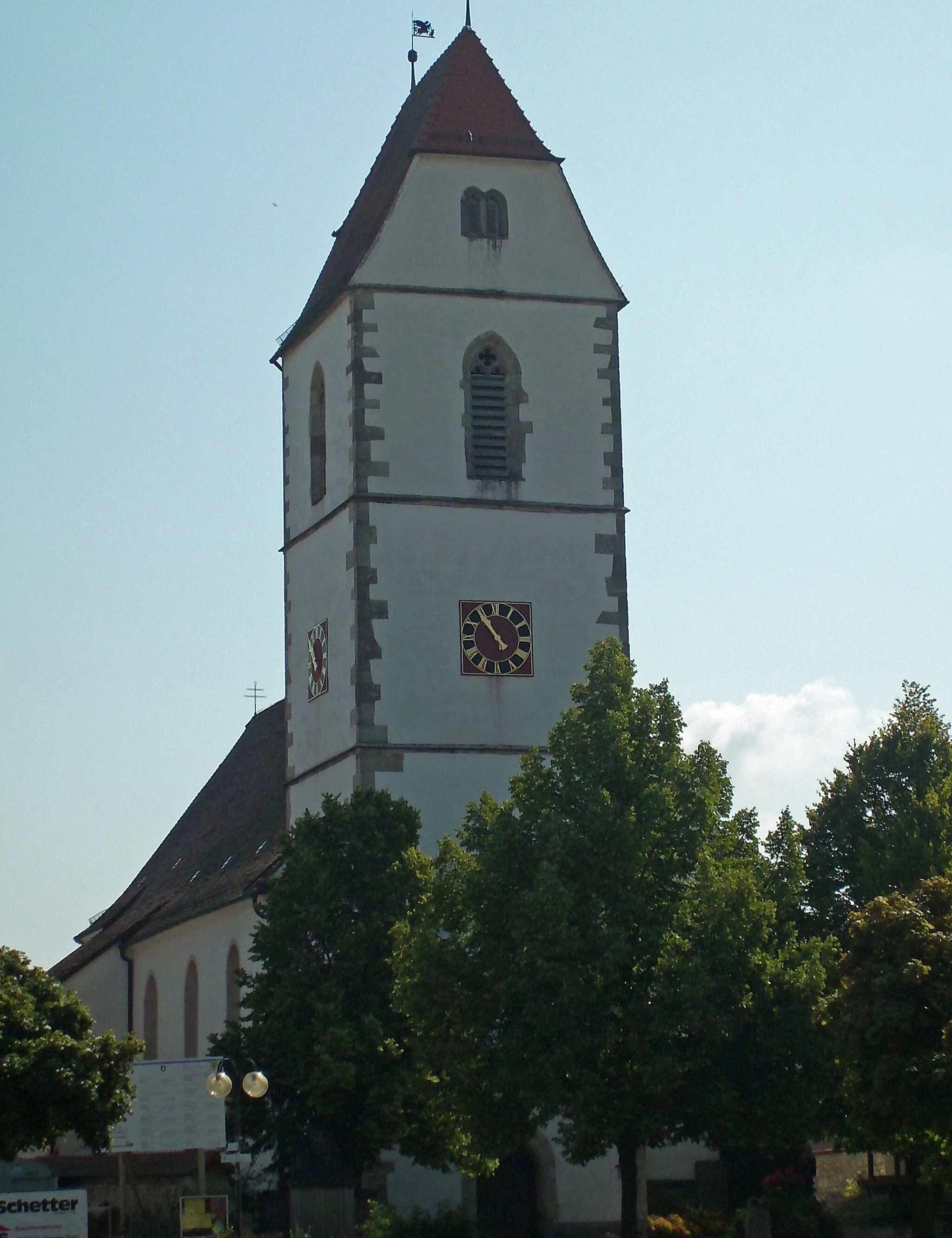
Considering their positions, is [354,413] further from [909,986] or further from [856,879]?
[909,986]

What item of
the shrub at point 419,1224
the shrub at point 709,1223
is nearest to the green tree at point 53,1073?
the shrub at point 419,1224

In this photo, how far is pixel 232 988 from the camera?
1597 inches

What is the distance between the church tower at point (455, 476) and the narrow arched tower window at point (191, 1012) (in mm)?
5437

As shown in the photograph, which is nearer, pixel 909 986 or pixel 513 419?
pixel 909 986

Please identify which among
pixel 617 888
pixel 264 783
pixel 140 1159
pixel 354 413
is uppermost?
pixel 354 413

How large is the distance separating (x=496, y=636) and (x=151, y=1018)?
A: 12964mm

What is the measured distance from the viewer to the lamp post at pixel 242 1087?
2917cm

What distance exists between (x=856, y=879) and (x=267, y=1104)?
1009 cm

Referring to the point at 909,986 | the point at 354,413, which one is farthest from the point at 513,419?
the point at 909,986

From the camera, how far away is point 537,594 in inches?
1502

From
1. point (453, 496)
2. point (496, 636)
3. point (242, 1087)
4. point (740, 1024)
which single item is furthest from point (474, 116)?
point (740, 1024)

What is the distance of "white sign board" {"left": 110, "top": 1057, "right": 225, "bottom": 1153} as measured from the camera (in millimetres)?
32719

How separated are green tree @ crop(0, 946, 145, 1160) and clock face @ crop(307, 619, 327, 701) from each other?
25.6ft

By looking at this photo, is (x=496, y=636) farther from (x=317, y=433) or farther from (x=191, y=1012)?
(x=191, y=1012)
